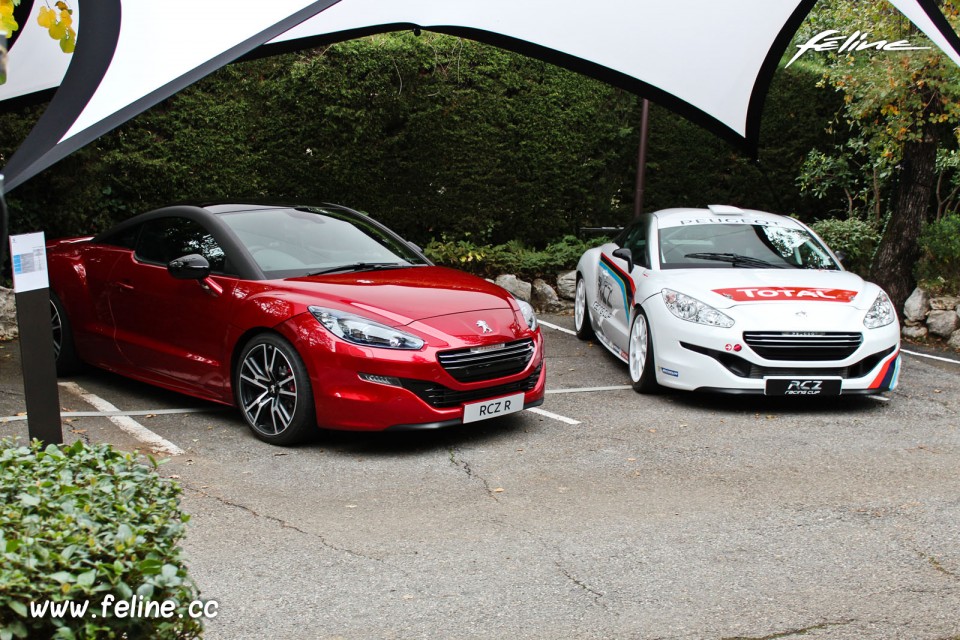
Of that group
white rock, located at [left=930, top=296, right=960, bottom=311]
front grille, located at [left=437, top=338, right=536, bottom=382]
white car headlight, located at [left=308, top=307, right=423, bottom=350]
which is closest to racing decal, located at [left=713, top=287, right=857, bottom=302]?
front grille, located at [left=437, top=338, right=536, bottom=382]

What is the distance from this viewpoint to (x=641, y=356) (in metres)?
7.90

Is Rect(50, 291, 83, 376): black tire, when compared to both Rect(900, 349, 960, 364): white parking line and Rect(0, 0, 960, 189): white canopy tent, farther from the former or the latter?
Rect(900, 349, 960, 364): white parking line

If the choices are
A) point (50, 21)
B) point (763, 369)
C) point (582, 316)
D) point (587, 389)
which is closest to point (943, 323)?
point (582, 316)

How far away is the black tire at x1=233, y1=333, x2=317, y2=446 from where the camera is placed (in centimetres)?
598

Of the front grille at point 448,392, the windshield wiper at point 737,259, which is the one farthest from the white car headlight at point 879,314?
the front grille at point 448,392

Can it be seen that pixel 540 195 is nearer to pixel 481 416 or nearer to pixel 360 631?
pixel 481 416

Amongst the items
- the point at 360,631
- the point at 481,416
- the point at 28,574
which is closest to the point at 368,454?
the point at 481,416

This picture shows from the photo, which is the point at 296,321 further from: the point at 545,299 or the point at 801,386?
the point at 545,299

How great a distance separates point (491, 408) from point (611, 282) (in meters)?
3.16

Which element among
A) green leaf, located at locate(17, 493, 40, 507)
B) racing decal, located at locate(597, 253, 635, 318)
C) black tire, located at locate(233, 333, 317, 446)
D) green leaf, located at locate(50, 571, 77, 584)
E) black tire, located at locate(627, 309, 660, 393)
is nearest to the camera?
green leaf, located at locate(50, 571, 77, 584)

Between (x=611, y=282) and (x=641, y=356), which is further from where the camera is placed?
(x=611, y=282)

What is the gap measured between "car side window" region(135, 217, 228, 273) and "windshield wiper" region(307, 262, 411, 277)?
683 mm

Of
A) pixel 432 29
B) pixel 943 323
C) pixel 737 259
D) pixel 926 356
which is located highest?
pixel 432 29
